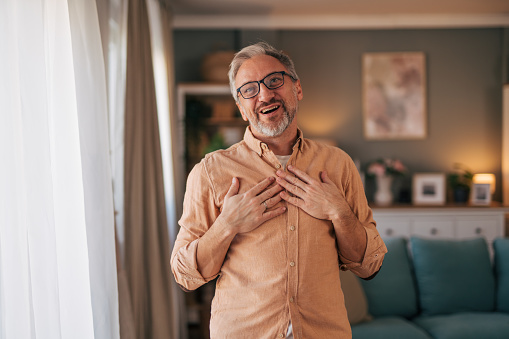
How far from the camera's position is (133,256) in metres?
2.65

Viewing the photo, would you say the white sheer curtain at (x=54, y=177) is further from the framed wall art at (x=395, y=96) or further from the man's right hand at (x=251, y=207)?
the framed wall art at (x=395, y=96)

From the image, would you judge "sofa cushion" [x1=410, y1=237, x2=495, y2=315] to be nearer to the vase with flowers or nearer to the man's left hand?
the vase with flowers

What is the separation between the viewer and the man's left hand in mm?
1285

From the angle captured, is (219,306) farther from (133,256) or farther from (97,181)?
(133,256)

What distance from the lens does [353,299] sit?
2.70 m

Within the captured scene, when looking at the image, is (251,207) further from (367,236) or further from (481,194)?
(481,194)

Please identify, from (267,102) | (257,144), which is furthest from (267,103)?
(257,144)

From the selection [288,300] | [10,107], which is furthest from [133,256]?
[288,300]

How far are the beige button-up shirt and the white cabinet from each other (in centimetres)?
304

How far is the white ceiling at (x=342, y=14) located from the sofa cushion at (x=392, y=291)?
102 inches

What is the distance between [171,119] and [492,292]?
8.92 ft

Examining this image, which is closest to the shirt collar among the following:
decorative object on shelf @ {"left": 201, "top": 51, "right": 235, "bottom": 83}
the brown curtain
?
the brown curtain

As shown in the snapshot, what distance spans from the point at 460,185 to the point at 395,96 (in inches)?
46.5

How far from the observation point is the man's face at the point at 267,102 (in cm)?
138
